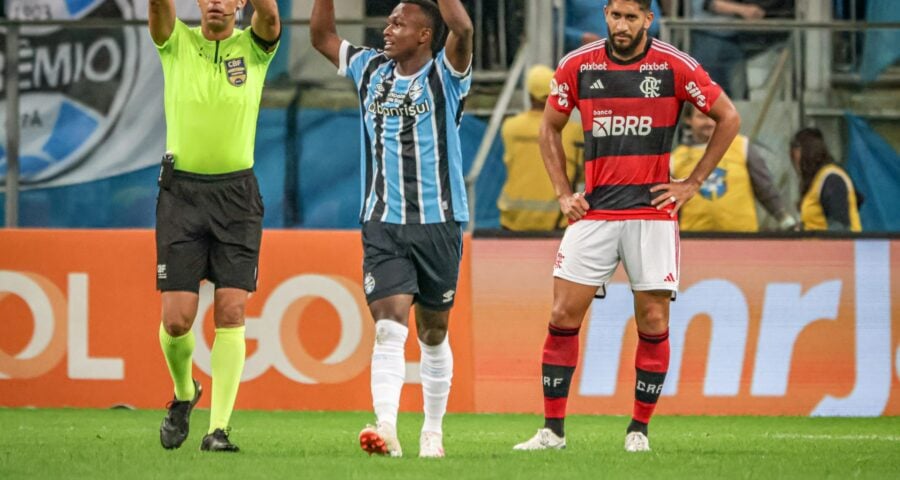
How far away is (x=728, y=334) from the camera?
11.3 metres

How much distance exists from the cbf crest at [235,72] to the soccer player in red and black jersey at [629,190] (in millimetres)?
1523

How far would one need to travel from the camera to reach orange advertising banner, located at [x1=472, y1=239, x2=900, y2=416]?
1130cm

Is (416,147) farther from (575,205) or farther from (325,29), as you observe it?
(575,205)

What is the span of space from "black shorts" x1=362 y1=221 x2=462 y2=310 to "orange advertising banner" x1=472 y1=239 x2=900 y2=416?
3.57 m

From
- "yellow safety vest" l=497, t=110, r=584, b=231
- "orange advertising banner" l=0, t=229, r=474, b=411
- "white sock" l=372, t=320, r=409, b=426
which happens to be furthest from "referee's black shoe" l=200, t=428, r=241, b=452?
"yellow safety vest" l=497, t=110, r=584, b=231

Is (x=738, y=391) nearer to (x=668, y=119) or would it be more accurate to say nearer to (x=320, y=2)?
(x=668, y=119)

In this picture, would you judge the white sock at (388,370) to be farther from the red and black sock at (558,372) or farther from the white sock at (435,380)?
the red and black sock at (558,372)

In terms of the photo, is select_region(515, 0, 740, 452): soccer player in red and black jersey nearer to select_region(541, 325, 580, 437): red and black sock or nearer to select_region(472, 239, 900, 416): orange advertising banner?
select_region(541, 325, 580, 437): red and black sock

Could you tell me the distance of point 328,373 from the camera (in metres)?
11.3

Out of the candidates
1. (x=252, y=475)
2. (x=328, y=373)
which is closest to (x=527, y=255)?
(x=328, y=373)

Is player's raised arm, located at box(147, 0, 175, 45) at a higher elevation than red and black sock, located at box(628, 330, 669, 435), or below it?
higher

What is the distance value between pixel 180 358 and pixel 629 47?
2.60 metres

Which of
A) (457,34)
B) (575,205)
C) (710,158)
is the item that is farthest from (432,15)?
(710,158)

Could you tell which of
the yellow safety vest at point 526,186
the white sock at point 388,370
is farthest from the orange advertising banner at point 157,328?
the white sock at point 388,370
